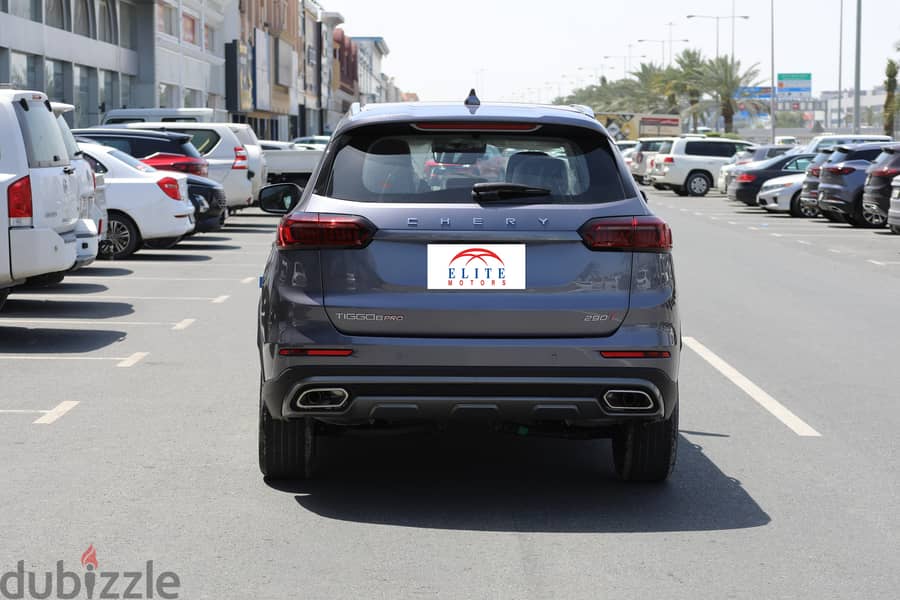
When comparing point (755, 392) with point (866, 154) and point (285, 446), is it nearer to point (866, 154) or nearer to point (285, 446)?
point (285, 446)

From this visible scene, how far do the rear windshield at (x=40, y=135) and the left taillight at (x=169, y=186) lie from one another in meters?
7.12

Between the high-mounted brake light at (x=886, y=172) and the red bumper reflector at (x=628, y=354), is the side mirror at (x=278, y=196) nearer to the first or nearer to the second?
the red bumper reflector at (x=628, y=354)

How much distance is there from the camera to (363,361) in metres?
5.57

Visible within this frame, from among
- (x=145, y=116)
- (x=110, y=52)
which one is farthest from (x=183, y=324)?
(x=110, y=52)

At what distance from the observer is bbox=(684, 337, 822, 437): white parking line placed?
25.3 ft

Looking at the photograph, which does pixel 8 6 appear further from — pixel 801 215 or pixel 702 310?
pixel 702 310

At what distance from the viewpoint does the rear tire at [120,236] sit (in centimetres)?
1916

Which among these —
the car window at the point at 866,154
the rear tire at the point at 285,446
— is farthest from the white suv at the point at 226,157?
the rear tire at the point at 285,446

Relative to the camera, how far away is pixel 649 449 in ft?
20.4

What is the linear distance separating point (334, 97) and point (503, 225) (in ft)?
432

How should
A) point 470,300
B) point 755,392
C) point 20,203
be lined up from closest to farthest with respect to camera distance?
point 470,300, point 755,392, point 20,203

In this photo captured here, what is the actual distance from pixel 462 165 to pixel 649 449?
1.46 m

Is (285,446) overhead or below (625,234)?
below

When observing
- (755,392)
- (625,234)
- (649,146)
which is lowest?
(755,392)
